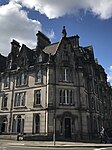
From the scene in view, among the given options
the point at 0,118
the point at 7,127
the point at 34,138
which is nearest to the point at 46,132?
the point at 34,138

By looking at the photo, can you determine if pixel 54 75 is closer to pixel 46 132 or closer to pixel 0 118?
pixel 46 132

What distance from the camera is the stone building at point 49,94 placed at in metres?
32.2

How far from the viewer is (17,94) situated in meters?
37.0

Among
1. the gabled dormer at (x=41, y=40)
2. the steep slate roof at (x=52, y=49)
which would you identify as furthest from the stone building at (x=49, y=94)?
the gabled dormer at (x=41, y=40)

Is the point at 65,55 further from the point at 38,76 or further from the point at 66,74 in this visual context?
the point at 38,76

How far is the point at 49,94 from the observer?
32.7 meters

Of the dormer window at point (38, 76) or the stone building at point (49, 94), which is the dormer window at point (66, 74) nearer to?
the stone building at point (49, 94)

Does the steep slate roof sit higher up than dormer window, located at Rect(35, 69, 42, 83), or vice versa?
the steep slate roof

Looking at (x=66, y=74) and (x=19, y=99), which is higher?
(x=66, y=74)

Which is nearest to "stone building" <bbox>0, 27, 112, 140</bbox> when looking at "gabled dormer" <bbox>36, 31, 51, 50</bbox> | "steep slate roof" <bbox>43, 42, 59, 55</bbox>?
"steep slate roof" <bbox>43, 42, 59, 55</bbox>

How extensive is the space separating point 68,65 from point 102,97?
19.2m

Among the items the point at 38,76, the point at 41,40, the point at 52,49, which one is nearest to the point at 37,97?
the point at 38,76

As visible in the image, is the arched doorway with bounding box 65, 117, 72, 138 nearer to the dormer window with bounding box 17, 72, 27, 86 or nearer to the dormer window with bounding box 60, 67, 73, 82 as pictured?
the dormer window with bounding box 60, 67, 73, 82

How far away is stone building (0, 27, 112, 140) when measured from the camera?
106ft
